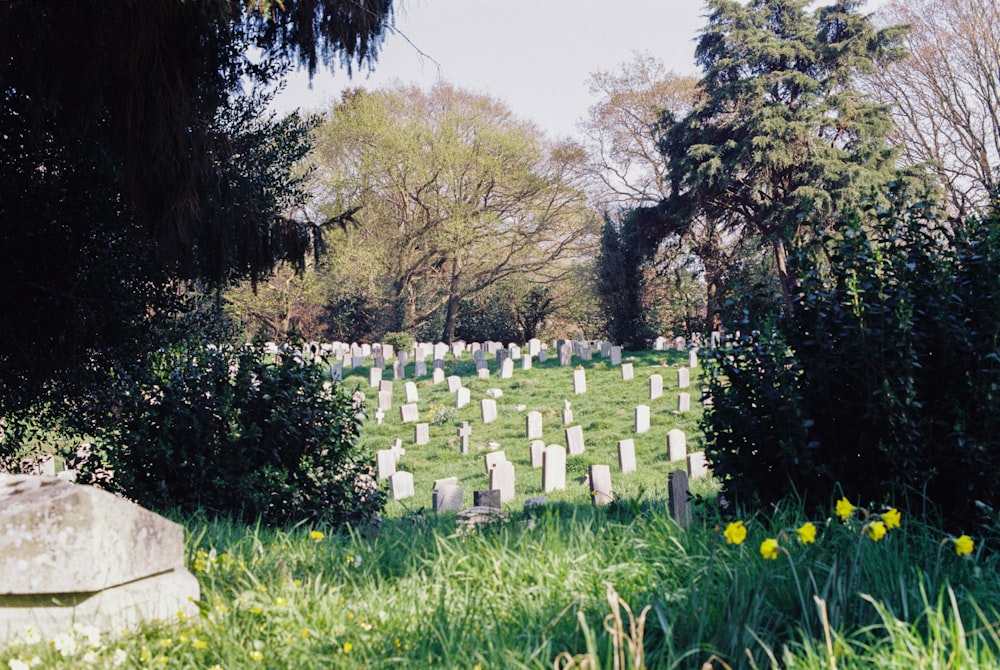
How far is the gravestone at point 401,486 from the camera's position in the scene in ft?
33.6

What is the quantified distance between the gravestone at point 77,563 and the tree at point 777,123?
68.3 ft

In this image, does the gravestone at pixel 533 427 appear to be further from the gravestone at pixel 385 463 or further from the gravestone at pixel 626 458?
the gravestone at pixel 385 463

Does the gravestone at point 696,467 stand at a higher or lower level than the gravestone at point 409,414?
lower

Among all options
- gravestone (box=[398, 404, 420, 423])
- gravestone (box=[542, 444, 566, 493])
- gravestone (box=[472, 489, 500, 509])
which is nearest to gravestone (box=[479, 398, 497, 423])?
gravestone (box=[398, 404, 420, 423])

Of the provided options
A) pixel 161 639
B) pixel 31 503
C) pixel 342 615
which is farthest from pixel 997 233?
pixel 31 503

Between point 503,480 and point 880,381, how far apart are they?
5.40m

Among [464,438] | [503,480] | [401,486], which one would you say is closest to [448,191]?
[464,438]

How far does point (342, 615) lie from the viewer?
9.93ft

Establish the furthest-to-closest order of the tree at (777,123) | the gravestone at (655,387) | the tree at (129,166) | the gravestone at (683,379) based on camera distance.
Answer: the tree at (777,123) < the gravestone at (683,379) < the gravestone at (655,387) < the tree at (129,166)

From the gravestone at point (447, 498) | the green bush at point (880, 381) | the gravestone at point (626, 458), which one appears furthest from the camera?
the gravestone at point (626, 458)

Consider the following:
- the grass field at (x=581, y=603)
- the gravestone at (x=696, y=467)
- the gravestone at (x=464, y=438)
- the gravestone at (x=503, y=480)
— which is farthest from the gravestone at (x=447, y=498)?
the gravestone at (x=464, y=438)

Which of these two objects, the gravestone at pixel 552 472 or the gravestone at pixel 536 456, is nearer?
the gravestone at pixel 552 472

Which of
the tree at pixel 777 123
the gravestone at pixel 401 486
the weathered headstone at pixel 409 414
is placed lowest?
the gravestone at pixel 401 486

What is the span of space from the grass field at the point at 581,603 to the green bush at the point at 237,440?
156cm
